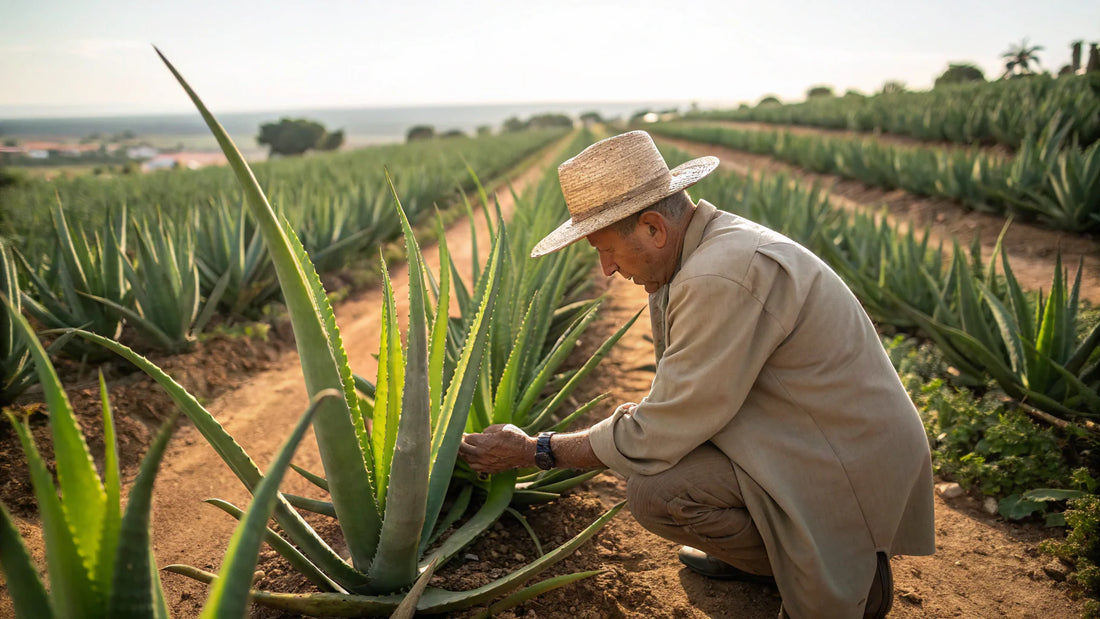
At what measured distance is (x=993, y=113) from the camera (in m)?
10.4

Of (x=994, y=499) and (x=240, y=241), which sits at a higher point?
(x=240, y=241)

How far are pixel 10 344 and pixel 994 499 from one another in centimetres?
376

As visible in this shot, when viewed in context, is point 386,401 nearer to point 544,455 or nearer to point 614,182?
point 544,455

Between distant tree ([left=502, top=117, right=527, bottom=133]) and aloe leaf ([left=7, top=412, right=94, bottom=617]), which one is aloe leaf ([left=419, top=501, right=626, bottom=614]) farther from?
distant tree ([left=502, top=117, right=527, bottom=133])

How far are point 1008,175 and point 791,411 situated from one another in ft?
20.6

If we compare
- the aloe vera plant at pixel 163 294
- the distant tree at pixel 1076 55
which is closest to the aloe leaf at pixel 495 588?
the aloe vera plant at pixel 163 294

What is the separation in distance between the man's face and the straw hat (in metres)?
0.06

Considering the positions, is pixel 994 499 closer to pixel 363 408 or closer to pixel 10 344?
pixel 363 408

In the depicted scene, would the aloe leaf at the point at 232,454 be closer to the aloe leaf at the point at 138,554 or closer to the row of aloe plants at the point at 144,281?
the aloe leaf at the point at 138,554

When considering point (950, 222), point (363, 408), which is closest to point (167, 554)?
point (363, 408)

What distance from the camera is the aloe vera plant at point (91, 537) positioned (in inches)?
28.7

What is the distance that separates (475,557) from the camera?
6.18 feet

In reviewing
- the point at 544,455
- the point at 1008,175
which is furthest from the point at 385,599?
the point at 1008,175

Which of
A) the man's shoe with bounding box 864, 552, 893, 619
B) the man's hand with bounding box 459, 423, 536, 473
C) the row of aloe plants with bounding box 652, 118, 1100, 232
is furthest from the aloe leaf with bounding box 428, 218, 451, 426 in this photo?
the row of aloe plants with bounding box 652, 118, 1100, 232
